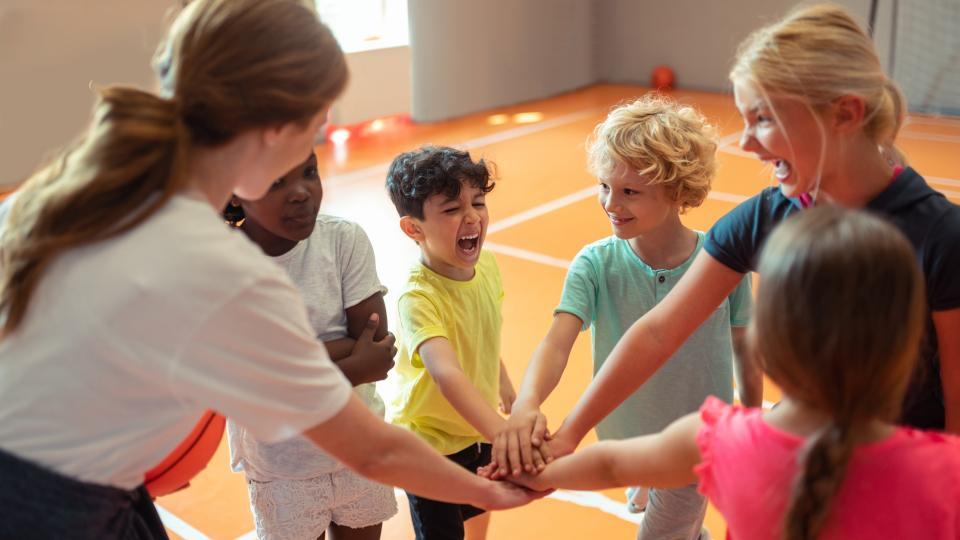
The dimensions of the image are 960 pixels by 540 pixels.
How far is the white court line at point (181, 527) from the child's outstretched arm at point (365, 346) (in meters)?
1.19

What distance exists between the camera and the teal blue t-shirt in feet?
8.00

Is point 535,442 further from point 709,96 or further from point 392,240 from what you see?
point 709,96

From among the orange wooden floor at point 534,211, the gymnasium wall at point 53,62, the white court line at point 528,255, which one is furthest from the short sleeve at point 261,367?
the gymnasium wall at point 53,62

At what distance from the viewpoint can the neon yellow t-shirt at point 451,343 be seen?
244 centimetres

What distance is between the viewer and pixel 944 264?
167 centimetres

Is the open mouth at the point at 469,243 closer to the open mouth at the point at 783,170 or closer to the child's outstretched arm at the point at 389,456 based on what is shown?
the child's outstretched arm at the point at 389,456

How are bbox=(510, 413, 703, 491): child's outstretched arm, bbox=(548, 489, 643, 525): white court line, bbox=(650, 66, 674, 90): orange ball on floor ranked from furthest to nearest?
bbox=(650, 66, 674, 90): orange ball on floor < bbox=(548, 489, 643, 525): white court line < bbox=(510, 413, 703, 491): child's outstretched arm

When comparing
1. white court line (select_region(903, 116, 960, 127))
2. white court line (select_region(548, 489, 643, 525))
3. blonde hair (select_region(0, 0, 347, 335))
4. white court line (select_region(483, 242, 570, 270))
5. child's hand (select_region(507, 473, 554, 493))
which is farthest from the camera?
white court line (select_region(903, 116, 960, 127))

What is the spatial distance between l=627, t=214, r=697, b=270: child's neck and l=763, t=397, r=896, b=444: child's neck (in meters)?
1.11

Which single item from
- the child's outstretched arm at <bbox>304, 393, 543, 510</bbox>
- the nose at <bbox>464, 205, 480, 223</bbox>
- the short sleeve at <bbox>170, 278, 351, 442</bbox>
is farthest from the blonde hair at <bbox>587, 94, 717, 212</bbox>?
the short sleeve at <bbox>170, 278, 351, 442</bbox>

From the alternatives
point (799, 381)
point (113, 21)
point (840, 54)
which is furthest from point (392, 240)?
point (799, 381)

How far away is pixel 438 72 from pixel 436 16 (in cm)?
49

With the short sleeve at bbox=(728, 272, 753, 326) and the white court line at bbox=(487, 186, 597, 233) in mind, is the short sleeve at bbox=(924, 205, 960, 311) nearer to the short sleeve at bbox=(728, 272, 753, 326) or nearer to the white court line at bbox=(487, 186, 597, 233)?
the short sleeve at bbox=(728, 272, 753, 326)

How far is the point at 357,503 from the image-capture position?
2361 millimetres
